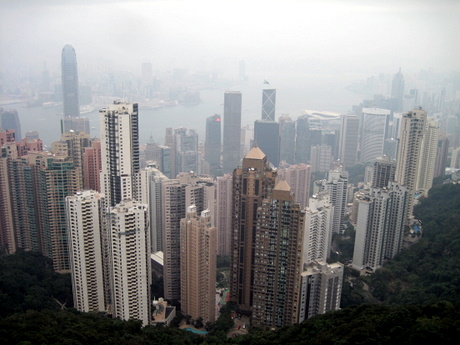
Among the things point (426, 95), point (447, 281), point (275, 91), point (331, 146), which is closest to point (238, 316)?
point (447, 281)

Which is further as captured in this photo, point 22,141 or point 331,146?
point 331,146

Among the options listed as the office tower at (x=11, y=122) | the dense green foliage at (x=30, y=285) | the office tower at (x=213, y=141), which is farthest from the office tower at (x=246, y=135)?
the dense green foliage at (x=30, y=285)

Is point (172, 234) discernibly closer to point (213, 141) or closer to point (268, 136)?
point (213, 141)

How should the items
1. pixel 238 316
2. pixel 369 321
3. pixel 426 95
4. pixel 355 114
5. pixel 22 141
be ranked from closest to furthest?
pixel 369 321, pixel 238 316, pixel 22 141, pixel 426 95, pixel 355 114

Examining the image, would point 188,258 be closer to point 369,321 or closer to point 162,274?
point 162,274

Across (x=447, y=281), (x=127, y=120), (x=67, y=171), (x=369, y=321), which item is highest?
(x=127, y=120)

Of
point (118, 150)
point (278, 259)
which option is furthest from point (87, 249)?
point (278, 259)

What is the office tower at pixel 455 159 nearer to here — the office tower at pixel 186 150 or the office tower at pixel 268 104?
the office tower at pixel 268 104
